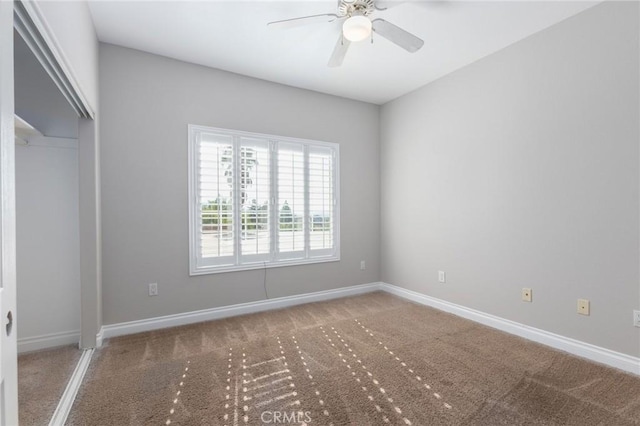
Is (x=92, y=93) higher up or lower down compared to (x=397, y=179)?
higher up

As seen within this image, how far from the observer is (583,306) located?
2367 mm

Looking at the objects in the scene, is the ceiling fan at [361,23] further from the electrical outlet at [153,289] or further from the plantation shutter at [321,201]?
the electrical outlet at [153,289]

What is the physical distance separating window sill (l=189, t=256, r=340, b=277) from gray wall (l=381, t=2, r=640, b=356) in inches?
49.5

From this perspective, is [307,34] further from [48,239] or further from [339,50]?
[48,239]

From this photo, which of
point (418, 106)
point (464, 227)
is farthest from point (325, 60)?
point (464, 227)

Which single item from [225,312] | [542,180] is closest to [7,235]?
[225,312]

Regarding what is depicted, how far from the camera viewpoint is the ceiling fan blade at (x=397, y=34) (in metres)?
2.10

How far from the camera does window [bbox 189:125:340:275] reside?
318 centimetres

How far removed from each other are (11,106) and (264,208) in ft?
8.78

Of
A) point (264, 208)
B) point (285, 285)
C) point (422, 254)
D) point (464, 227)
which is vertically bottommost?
point (285, 285)

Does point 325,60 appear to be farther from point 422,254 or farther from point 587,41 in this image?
point 422,254

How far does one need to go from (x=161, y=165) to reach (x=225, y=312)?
5.72 feet

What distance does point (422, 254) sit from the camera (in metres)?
3.75

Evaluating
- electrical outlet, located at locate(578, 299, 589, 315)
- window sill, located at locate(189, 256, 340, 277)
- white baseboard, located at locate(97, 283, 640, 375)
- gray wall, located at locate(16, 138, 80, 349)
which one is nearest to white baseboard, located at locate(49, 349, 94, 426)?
white baseboard, located at locate(97, 283, 640, 375)
